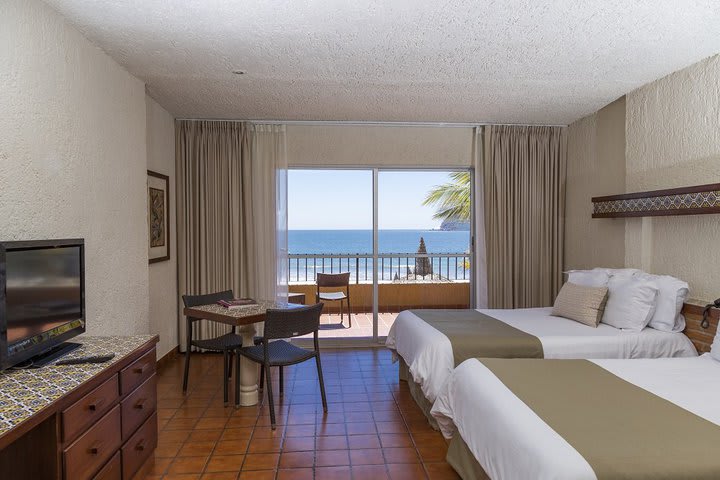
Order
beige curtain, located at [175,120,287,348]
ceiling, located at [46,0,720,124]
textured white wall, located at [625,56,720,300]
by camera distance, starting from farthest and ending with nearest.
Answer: beige curtain, located at [175,120,287,348] < textured white wall, located at [625,56,720,300] < ceiling, located at [46,0,720,124]

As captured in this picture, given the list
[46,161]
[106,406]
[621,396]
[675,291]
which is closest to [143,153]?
[46,161]

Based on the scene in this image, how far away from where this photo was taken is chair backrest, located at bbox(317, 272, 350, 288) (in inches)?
218

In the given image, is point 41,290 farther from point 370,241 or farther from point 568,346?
point 370,241

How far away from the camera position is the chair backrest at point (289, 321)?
3.14 meters

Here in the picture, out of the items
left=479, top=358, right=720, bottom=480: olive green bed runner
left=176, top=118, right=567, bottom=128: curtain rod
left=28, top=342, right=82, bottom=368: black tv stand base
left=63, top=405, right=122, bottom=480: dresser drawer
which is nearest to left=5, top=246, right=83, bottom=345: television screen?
left=28, top=342, right=82, bottom=368: black tv stand base

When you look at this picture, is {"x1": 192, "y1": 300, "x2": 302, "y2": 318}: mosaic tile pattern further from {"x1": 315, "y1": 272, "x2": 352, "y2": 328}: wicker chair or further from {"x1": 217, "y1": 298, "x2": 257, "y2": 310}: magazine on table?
{"x1": 315, "y1": 272, "x2": 352, "y2": 328}: wicker chair

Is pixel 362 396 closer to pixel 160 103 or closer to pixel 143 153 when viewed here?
pixel 143 153

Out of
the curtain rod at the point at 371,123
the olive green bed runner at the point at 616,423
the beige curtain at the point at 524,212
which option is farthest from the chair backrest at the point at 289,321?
the beige curtain at the point at 524,212

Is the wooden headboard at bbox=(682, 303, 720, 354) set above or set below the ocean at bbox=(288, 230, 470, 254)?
below

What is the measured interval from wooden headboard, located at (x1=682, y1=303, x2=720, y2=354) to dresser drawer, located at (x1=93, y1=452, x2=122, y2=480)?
353cm

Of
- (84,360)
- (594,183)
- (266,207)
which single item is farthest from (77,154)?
(594,183)

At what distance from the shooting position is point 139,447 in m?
2.45

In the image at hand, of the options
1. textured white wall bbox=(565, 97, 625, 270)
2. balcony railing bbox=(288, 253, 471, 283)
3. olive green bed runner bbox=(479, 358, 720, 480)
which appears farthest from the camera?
balcony railing bbox=(288, 253, 471, 283)

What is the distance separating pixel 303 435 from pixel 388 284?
2815 mm
